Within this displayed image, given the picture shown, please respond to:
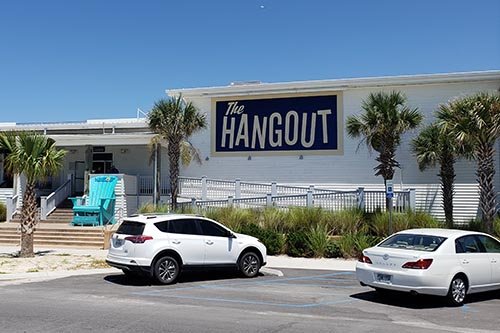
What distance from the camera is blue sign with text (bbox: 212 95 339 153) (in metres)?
28.4

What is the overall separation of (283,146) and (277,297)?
1820 centimetres

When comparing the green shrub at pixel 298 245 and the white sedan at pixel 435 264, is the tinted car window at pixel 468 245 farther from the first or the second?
the green shrub at pixel 298 245

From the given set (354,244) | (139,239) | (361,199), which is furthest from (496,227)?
(139,239)

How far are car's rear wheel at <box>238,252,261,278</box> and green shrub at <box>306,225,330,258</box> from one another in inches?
189

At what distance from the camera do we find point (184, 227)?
13.3 m

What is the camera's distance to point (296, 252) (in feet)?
63.0

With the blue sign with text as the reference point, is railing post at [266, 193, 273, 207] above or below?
below

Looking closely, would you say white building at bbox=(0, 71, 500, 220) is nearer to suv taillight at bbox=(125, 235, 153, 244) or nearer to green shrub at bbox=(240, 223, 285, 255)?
green shrub at bbox=(240, 223, 285, 255)

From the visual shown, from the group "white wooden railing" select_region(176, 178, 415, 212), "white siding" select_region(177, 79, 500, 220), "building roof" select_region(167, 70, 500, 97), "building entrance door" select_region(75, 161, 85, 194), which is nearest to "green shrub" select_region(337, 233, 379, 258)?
"white wooden railing" select_region(176, 178, 415, 212)

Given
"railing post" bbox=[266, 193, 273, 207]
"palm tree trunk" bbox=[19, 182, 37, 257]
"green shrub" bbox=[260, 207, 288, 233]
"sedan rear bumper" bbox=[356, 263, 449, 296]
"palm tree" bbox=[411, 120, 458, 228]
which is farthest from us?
"palm tree" bbox=[411, 120, 458, 228]

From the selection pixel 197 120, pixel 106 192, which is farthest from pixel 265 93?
pixel 106 192

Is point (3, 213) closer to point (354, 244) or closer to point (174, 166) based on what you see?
point (174, 166)

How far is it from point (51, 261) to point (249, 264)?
6.98 metres

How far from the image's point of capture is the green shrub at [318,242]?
741 inches
